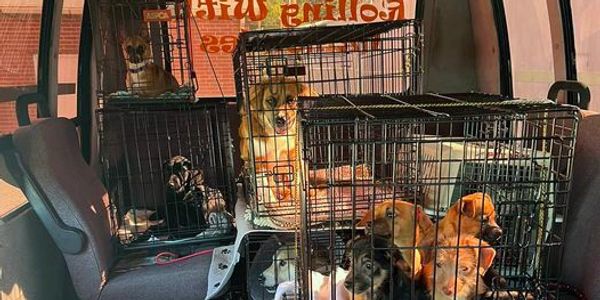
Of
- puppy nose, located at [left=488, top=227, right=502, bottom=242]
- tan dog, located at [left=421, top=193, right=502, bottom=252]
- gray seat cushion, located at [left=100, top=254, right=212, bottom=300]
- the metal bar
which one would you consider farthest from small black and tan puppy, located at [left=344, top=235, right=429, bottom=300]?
the metal bar

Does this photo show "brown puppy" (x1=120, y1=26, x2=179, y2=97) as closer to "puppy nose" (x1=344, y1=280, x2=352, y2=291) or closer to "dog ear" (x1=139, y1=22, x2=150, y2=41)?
"dog ear" (x1=139, y1=22, x2=150, y2=41)

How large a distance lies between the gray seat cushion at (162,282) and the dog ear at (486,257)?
3.83ft

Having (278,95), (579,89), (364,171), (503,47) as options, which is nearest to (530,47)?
(503,47)

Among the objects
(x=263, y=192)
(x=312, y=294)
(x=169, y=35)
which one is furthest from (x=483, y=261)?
(x=169, y=35)

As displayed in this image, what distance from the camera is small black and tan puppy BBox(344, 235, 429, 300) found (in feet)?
3.85

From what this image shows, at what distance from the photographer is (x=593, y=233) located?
56.1 inches

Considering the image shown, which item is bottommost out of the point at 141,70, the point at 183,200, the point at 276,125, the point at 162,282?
the point at 162,282

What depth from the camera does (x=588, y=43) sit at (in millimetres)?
2051

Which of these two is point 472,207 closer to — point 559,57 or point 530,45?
point 559,57

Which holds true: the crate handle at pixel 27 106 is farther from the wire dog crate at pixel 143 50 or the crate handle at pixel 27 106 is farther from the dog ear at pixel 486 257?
the dog ear at pixel 486 257

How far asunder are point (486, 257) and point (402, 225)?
0.21 meters

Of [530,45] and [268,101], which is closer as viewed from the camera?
[268,101]

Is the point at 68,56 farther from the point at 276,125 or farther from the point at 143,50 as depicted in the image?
the point at 276,125

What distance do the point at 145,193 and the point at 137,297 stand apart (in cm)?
69
